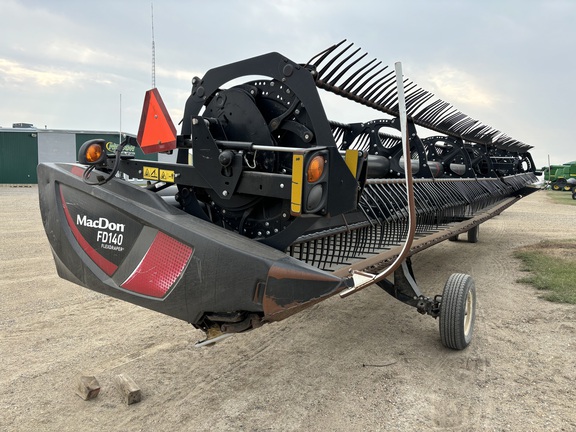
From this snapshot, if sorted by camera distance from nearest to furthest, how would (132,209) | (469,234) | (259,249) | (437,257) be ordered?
1. (259,249)
2. (132,209)
3. (437,257)
4. (469,234)

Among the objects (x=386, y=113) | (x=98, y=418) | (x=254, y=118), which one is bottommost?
(x=98, y=418)

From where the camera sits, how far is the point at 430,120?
743cm

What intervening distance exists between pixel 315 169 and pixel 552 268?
6022 mm

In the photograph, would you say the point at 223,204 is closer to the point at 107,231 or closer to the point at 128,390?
the point at 107,231

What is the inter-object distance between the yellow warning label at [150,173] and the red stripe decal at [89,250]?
487 millimetres

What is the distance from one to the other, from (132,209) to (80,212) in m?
0.41

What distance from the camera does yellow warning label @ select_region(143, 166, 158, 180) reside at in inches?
108

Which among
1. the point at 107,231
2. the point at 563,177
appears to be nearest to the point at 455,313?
the point at 107,231

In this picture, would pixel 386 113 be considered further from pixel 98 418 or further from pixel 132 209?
pixel 98 418

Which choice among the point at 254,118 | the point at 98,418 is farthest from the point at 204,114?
the point at 98,418

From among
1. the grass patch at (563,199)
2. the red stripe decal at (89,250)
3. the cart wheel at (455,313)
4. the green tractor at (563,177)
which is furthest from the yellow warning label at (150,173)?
the green tractor at (563,177)

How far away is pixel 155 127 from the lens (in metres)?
2.67

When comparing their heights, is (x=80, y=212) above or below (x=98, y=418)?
above

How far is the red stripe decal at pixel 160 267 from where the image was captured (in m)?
2.29
